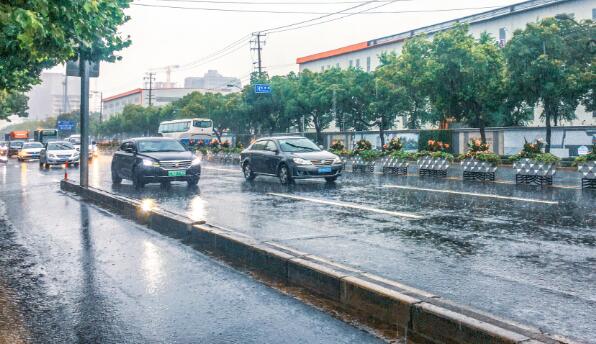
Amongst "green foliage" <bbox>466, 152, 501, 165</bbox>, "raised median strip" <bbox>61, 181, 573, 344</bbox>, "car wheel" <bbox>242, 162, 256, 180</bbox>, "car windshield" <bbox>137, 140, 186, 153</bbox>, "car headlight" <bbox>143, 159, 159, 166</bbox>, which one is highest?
"car windshield" <bbox>137, 140, 186, 153</bbox>

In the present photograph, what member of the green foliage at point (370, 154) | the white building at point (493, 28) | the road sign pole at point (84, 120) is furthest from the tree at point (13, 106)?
the road sign pole at point (84, 120)

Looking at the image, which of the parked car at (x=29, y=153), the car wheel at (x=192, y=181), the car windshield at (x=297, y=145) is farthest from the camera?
the parked car at (x=29, y=153)

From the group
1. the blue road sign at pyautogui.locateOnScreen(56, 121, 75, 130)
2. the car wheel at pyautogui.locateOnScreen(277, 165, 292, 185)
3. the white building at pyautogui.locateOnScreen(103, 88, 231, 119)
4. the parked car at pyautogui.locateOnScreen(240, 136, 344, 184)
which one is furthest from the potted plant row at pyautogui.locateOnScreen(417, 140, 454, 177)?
the white building at pyautogui.locateOnScreen(103, 88, 231, 119)

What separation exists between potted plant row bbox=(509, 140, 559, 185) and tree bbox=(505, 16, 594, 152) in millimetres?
17769

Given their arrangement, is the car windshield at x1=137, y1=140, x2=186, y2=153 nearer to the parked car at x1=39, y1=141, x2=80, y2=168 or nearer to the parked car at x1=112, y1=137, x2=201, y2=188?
the parked car at x1=112, y1=137, x2=201, y2=188

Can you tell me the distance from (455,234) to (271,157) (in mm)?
10905

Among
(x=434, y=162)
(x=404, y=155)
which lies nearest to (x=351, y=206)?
(x=434, y=162)

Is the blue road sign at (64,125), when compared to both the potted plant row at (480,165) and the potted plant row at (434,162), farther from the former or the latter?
the potted plant row at (480,165)

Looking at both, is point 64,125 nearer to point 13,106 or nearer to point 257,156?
point 13,106

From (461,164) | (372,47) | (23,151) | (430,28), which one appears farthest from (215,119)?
(461,164)

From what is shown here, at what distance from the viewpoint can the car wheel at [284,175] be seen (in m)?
18.0

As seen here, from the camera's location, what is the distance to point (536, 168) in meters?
18.4

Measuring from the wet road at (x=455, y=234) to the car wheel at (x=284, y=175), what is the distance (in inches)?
54.5

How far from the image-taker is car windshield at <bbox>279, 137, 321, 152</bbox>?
61.6ft
